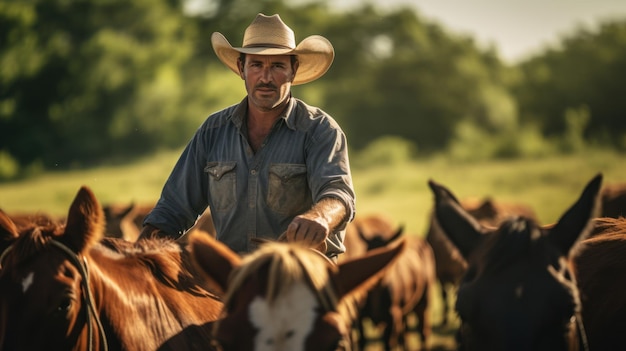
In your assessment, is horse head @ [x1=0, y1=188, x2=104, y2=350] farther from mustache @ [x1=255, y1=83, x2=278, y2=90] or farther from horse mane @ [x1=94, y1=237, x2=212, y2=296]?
mustache @ [x1=255, y1=83, x2=278, y2=90]

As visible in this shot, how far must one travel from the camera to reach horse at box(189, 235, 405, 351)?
9.11 feet

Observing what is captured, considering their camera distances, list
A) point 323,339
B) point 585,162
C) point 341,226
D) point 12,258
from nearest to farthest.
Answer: point 323,339, point 12,258, point 341,226, point 585,162

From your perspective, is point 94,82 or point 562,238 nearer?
point 562,238

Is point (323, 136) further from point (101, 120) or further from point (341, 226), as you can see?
point (101, 120)

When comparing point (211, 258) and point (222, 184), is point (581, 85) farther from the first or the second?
point (211, 258)

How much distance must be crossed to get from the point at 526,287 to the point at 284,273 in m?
1.06

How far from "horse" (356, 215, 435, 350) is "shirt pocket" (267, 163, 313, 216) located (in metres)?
7.65

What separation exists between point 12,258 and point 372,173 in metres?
38.2

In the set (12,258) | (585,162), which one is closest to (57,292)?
(12,258)

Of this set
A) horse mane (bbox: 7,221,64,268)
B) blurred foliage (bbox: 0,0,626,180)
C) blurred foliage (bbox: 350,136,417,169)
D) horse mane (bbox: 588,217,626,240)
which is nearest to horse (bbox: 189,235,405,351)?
horse mane (bbox: 7,221,64,268)

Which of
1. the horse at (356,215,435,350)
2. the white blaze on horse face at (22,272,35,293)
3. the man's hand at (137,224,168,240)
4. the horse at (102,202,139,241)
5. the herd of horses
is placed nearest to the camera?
the herd of horses

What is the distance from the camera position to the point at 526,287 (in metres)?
3.16

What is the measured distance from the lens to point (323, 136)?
413cm

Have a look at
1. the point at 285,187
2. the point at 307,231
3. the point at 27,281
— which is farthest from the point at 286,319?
the point at 285,187
